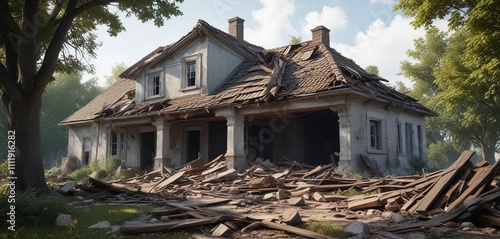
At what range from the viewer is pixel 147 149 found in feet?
71.1

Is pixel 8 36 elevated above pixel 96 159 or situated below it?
above

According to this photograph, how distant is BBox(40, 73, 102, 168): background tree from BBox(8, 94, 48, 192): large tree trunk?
39.3 meters

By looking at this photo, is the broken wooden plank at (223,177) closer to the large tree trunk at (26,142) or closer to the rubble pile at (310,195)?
the rubble pile at (310,195)

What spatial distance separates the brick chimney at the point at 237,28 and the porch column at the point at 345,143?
9559mm

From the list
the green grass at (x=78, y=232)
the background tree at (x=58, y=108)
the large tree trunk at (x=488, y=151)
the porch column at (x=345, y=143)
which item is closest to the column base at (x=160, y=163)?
the porch column at (x=345, y=143)

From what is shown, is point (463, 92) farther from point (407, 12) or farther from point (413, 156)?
point (407, 12)

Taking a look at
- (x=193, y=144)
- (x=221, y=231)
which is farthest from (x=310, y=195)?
(x=193, y=144)

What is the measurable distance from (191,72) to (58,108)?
121 ft

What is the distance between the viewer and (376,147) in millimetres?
15664

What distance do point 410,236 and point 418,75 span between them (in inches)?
1340

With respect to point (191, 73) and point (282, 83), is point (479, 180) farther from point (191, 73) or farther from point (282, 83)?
point (191, 73)

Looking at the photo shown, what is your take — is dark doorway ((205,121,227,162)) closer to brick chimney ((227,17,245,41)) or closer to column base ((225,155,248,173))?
column base ((225,155,248,173))

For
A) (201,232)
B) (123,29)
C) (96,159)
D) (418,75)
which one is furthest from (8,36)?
(418,75)

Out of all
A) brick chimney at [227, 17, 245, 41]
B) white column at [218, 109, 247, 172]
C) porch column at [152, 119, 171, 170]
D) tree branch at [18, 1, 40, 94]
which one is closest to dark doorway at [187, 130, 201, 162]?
porch column at [152, 119, 171, 170]
